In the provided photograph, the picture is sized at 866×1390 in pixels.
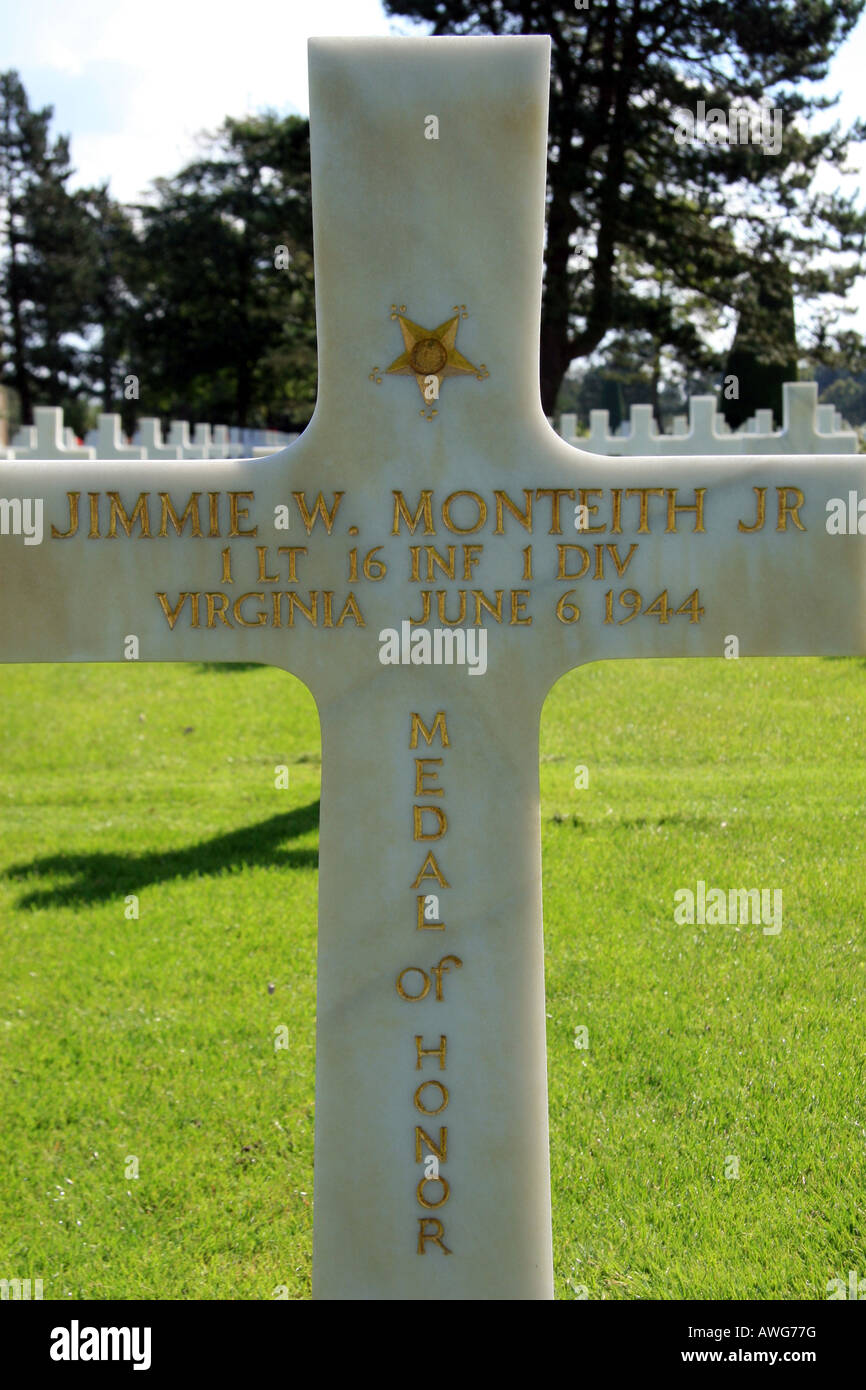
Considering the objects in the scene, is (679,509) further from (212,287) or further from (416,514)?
(212,287)

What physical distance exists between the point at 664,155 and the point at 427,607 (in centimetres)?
1866

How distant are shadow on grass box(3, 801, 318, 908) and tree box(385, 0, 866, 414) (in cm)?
1394

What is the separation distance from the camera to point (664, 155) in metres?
19.3

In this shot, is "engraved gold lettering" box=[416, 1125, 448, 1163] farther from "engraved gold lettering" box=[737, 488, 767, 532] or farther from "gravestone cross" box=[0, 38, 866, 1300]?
"engraved gold lettering" box=[737, 488, 767, 532]

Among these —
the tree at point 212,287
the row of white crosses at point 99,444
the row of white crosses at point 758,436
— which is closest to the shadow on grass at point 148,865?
the row of white crosses at point 99,444

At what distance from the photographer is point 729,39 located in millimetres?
18859

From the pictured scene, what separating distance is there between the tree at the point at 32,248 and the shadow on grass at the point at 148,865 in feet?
134

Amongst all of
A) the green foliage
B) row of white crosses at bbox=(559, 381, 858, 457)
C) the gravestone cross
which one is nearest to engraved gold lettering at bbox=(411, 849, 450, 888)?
the gravestone cross

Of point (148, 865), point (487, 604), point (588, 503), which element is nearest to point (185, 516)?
point (487, 604)

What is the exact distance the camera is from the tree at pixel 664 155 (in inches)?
732

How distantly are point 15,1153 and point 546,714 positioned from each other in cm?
745

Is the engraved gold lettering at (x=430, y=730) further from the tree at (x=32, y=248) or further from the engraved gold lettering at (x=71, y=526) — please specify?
the tree at (x=32, y=248)

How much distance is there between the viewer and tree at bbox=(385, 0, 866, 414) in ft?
61.0
